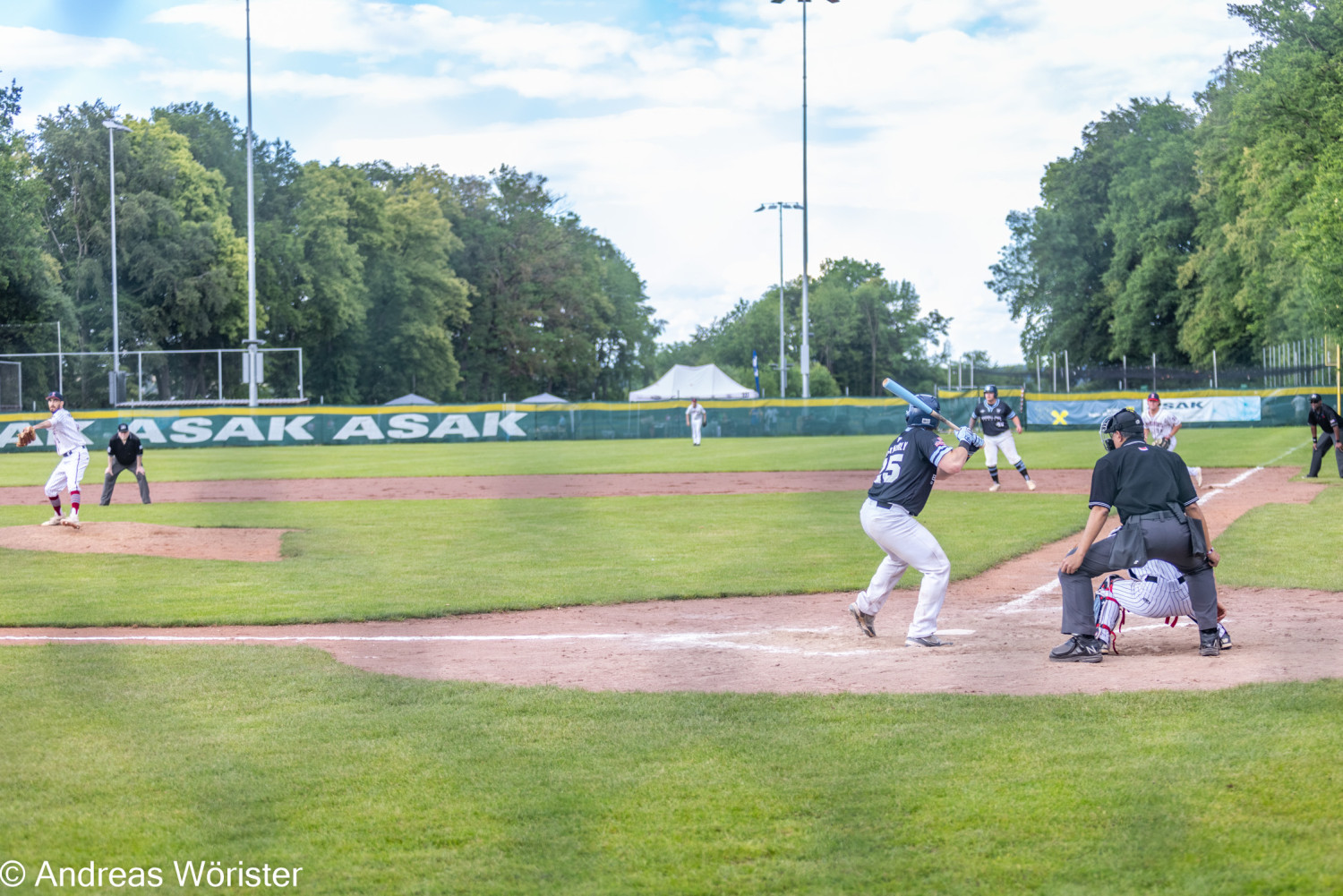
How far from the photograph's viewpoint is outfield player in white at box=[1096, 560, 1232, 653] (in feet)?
25.7

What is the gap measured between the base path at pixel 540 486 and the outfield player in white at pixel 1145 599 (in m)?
14.2

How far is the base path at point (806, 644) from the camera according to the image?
24.2ft

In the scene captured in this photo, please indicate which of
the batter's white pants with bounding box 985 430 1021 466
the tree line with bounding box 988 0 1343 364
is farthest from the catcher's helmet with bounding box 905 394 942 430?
the tree line with bounding box 988 0 1343 364

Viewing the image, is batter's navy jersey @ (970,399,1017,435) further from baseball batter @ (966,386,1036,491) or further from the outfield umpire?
the outfield umpire

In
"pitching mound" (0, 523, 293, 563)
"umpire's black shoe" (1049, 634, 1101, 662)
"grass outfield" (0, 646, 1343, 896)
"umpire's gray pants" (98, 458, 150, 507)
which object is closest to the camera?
"grass outfield" (0, 646, 1343, 896)

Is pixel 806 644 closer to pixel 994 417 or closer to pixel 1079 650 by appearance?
pixel 1079 650

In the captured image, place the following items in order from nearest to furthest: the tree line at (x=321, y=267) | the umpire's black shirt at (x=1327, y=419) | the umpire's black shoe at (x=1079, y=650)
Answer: the umpire's black shoe at (x=1079, y=650) → the umpire's black shirt at (x=1327, y=419) → the tree line at (x=321, y=267)

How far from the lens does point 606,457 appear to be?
36719 mm

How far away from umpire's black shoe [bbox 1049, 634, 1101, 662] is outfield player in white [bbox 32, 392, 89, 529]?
1370 cm

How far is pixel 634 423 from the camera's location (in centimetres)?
5084

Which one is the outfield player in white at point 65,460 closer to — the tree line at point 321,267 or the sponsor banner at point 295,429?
the sponsor banner at point 295,429

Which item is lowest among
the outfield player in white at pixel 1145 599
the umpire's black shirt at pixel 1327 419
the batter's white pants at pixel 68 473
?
the outfield player in white at pixel 1145 599

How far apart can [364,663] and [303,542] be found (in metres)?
8.33

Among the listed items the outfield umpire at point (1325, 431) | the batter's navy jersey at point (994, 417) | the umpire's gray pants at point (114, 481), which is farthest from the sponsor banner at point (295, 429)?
the outfield umpire at point (1325, 431)
